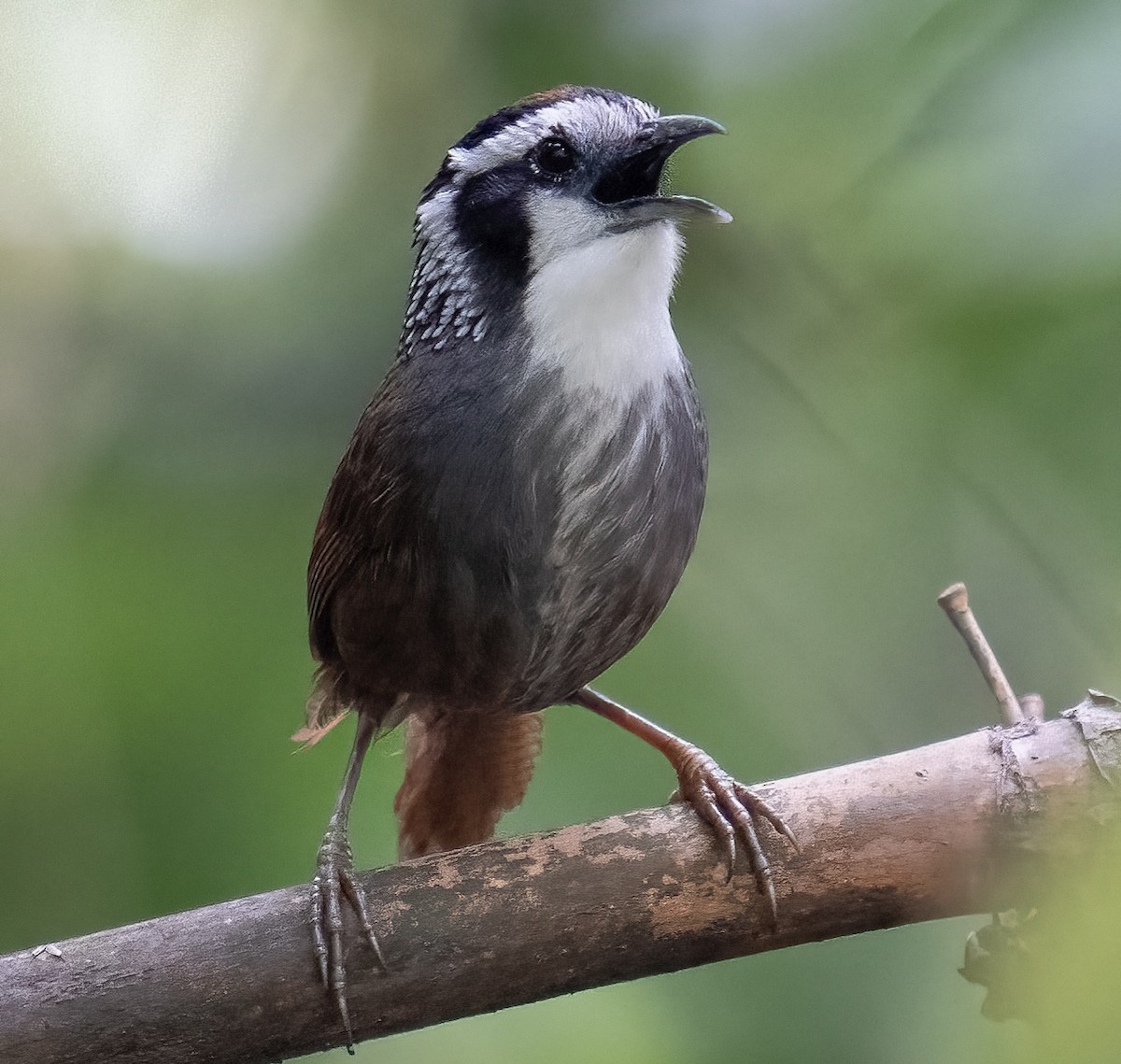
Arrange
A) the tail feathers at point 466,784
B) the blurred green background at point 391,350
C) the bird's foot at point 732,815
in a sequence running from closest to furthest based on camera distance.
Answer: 1. the blurred green background at point 391,350
2. the bird's foot at point 732,815
3. the tail feathers at point 466,784

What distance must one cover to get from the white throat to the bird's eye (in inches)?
2.4

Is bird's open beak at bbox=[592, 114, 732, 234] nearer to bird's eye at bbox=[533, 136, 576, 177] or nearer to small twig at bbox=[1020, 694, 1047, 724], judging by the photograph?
bird's eye at bbox=[533, 136, 576, 177]

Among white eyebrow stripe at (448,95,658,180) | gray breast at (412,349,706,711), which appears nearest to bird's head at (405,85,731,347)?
white eyebrow stripe at (448,95,658,180)

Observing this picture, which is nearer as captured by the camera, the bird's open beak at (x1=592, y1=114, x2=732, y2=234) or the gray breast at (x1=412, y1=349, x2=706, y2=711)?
the bird's open beak at (x1=592, y1=114, x2=732, y2=234)

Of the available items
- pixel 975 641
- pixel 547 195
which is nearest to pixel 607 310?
pixel 547 195

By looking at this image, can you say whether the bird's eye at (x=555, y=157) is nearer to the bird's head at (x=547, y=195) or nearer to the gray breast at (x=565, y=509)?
the bird's head at (x=547, y=195)

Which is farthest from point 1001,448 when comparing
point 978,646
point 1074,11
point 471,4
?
point 471,4

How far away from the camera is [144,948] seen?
122 cm

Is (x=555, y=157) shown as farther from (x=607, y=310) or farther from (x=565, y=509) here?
(x=565, y=509)

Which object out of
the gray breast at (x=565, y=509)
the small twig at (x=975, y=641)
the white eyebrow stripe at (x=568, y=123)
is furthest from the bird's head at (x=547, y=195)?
the small twig at (x=975, y=641)

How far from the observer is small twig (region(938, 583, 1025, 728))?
117cm

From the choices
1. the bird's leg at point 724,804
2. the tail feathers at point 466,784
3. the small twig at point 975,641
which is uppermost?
the small twig at point 975,641

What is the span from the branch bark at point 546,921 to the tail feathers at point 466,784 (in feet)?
1.09

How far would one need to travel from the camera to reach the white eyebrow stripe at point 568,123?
1223 millimetres
